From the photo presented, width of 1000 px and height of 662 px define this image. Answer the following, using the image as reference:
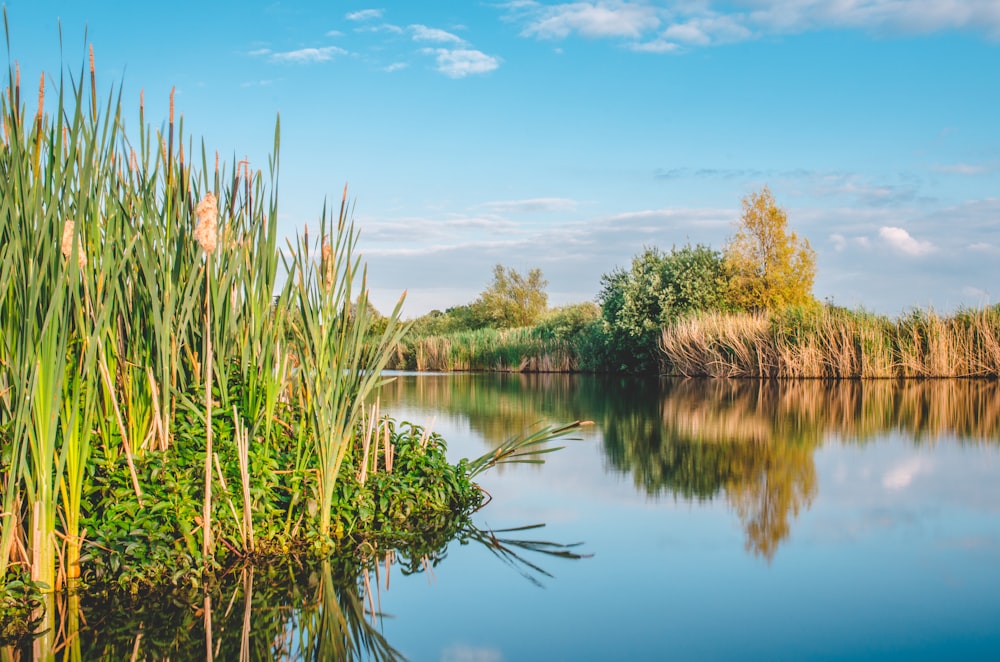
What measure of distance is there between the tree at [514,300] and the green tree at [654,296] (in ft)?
48.6

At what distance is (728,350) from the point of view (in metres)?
24.1

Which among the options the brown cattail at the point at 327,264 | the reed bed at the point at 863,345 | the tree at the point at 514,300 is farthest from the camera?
the tree at the point at 514,300

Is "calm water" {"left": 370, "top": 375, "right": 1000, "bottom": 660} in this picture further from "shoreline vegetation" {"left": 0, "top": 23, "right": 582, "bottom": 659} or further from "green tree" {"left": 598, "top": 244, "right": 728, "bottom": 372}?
"green tree" {"left": 598, "top": 244, "right": 728, "bottom": 372}

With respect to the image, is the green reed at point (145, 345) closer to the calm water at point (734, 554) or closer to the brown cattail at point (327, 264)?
the brown cattail at point (327, 264)

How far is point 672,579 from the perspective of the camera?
4.25m

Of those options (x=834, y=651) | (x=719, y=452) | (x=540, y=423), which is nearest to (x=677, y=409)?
(x=540, y=423)

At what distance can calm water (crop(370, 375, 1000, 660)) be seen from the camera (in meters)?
3.42

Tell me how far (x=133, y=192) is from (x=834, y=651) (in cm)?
399

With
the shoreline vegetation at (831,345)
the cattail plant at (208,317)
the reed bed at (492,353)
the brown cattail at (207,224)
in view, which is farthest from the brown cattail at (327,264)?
the reed bed at (492,353)

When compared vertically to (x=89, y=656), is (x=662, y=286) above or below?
above

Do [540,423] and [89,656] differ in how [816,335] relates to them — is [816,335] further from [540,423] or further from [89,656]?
[89,656]

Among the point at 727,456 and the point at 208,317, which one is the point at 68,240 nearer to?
the point at 208,317

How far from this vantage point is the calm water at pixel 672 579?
10.9 feet

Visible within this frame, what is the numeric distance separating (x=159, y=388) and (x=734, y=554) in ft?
11.1
